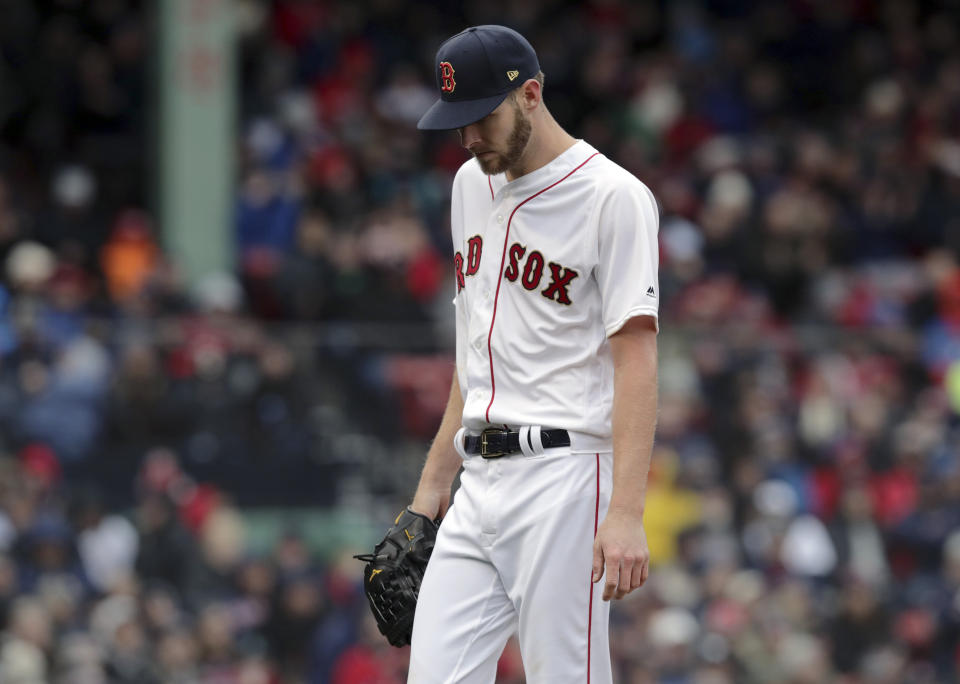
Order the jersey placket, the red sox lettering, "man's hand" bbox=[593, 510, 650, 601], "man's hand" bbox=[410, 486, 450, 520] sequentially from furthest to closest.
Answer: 1. "man's hand" bbox=[410, 486, 450, 520]
2. the jersey placket
3. the red sox lettering
4. "man's hand" bbox=[593, 510, 650, 601]

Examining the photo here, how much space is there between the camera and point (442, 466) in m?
4.50

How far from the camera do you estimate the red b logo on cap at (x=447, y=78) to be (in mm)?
4090

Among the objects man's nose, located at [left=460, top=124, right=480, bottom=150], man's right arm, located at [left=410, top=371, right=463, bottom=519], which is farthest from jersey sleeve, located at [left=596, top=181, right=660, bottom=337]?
man's right arm, located at [left=410, top=371, right=463, bottom=519]

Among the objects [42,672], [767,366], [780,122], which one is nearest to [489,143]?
[42,672]

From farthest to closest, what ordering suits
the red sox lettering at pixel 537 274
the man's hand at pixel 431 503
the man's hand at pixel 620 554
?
the man's hand at pixel 431 503, the red sox lettering at pixel 537 274, the man's hand at pixel 620 554

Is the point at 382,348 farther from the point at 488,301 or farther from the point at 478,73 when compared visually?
the point at 478,73

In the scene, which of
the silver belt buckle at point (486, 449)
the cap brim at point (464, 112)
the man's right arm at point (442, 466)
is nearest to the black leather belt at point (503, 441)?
the silver belt buckle at point (486, 449)

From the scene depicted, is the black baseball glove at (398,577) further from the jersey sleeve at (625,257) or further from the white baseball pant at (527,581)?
the jersey sleeve at (625,257)

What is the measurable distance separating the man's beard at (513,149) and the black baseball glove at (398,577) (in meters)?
0.98

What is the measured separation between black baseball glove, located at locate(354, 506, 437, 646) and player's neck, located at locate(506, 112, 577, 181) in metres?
0.98

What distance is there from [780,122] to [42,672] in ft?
30.1

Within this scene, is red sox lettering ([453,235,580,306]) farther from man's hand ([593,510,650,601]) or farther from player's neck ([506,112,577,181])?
man's hand ([593,510,650,601])

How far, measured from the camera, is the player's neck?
4.18 m

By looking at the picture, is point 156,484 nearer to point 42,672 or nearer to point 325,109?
point 42,672
